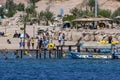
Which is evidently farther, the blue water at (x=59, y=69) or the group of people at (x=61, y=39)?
the group of people at (x=61, y=39)

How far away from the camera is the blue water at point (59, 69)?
54062mm

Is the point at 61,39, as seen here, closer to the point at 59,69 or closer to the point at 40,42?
the point at 40,42

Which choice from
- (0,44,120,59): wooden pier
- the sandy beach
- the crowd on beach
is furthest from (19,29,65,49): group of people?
the sandy beach

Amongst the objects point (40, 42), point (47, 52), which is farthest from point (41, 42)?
point (47, 52)

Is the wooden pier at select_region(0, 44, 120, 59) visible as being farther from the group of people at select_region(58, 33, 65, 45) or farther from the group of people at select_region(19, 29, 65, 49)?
the group of people at select_region(58, 33, 65, 45)

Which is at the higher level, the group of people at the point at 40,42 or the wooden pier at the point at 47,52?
the group of people at the point at 40,42

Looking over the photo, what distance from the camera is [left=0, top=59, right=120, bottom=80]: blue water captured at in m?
54.1

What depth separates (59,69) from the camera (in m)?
60.9

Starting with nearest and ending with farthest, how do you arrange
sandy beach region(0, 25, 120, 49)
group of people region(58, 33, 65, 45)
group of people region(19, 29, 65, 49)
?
group of people region(19, 29, 65, 49), group of people region(58, 33, 65, 45), sandy beach region(0, 25, 120, 49)

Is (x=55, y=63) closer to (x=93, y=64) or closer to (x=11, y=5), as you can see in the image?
(x=93, y=64)

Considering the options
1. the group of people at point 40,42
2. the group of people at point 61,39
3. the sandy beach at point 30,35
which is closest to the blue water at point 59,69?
the group of people at point 40,42

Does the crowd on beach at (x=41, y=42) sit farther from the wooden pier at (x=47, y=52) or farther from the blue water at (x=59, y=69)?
the blue water at (x=59, y=69)

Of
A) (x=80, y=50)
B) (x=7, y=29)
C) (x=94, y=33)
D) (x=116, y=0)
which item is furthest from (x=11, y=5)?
(x=80, y=50)

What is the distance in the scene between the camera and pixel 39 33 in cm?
9006
